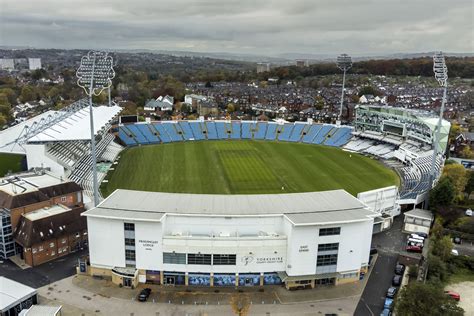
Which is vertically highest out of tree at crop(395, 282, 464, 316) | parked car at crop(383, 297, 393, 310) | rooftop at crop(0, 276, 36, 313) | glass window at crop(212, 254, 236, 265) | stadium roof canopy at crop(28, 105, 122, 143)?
stadium roof canopy at crop(28, 105, 122, 143)

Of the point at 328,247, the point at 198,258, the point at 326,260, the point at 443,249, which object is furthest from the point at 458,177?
the point at 198,258

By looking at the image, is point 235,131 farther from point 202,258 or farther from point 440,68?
point 202,258

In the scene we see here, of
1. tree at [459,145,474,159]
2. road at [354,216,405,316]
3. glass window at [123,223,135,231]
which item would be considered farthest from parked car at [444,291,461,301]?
tree at [459,145,474,159]

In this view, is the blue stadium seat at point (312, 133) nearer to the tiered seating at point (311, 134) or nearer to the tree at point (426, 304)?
the tiered seating at point (311, 134)

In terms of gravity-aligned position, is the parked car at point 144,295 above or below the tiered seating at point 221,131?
below

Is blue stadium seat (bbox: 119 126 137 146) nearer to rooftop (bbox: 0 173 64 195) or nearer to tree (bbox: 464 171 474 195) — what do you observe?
rooftop (bbox: 0 173 64 195)

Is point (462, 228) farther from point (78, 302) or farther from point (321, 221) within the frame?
point (78, 302)

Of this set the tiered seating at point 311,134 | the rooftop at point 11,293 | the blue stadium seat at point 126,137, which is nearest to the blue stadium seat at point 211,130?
the blue stadium seat at point 126,137
